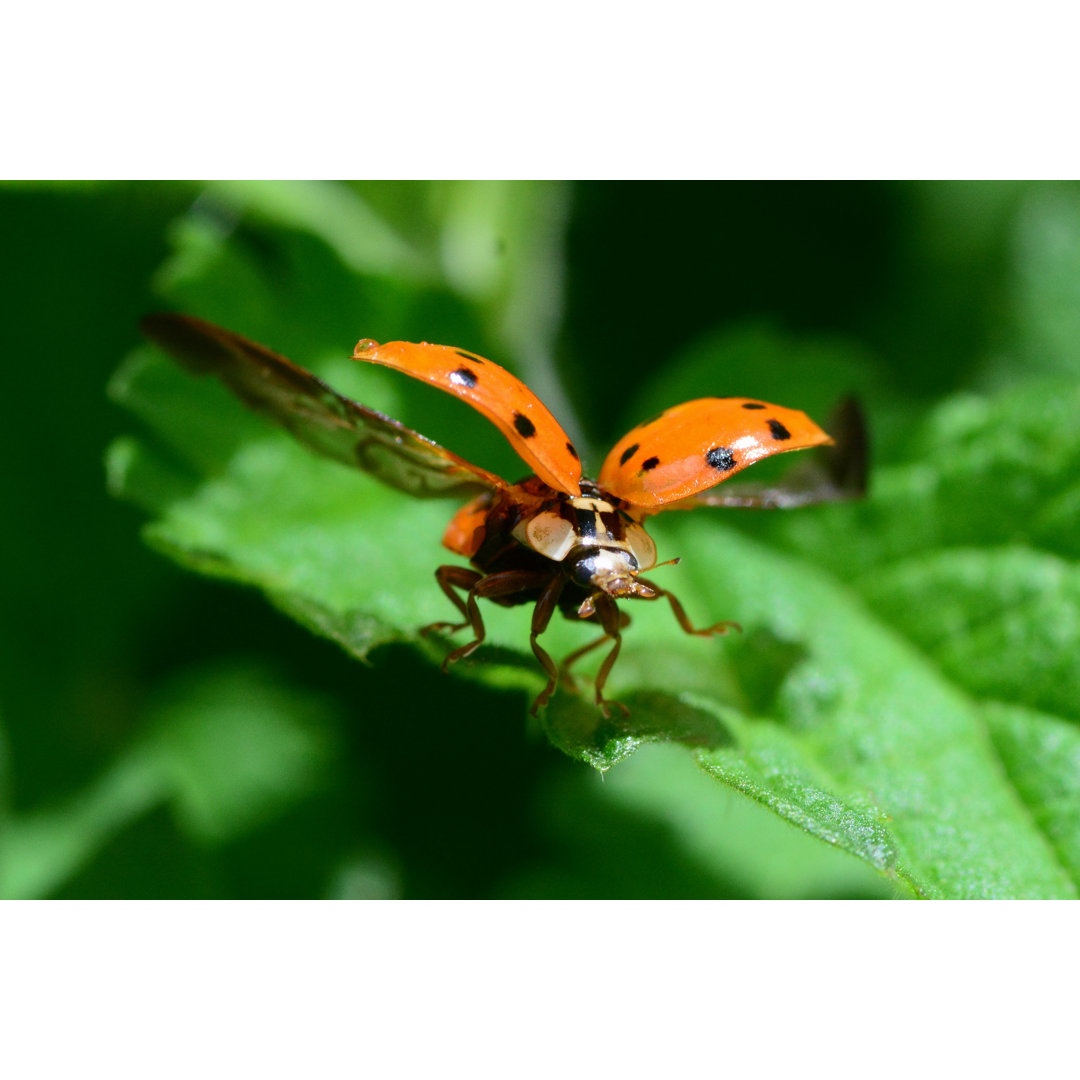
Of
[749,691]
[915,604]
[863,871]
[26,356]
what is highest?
[26,356]

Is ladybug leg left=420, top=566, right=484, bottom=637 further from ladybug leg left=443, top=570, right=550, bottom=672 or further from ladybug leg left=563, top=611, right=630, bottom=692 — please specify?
ladybug leg left=563, top=611, right=630, bottom=692

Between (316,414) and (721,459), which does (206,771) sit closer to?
(316,414)

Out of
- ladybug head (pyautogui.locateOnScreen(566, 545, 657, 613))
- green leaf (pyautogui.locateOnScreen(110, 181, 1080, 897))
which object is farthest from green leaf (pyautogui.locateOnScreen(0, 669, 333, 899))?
ladybug head (pyautogui.locateOnScreen(566, 545, 657, 613))

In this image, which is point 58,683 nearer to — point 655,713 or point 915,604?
point 655,713

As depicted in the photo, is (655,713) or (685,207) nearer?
(655,713)

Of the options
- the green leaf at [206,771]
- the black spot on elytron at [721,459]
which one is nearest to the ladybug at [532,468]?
the black spot on elytron at [721,459]

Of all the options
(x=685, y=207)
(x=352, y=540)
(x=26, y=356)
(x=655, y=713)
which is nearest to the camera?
(x=655, y=713)

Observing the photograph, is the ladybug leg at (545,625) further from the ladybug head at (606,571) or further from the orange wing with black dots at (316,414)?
the orange wing with black dots at (316,414)

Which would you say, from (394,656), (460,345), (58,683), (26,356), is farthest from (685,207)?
(58,683)
